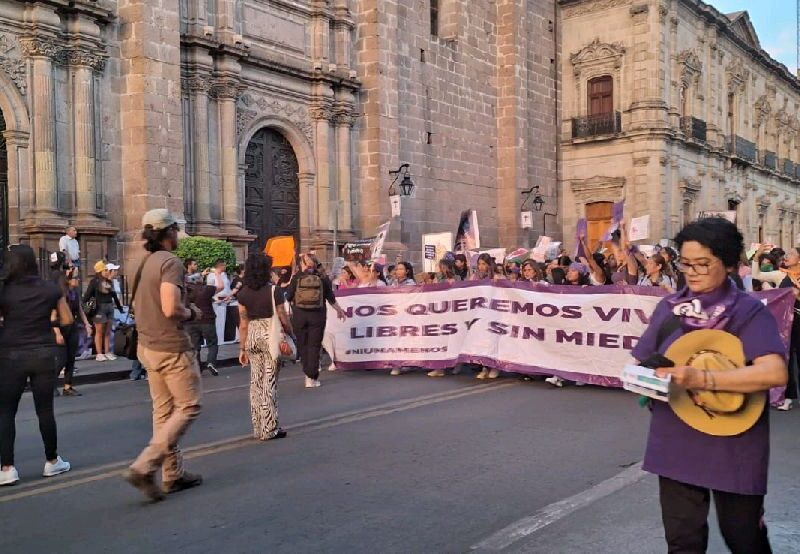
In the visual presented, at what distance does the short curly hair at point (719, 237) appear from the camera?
315 centimetres

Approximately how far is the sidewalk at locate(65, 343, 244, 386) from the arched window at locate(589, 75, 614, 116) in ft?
74.7

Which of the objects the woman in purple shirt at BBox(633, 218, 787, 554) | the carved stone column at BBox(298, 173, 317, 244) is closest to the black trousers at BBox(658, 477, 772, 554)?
the woman in purple shirt at BBox(633, 218, 787, 554)

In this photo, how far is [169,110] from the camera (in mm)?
17859

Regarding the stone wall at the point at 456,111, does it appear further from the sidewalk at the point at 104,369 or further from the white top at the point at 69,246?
the sidewalk at the point at 104,369

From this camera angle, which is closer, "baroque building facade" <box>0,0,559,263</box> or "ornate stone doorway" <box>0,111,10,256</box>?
"ornate stone doorway" <box>0,111,10,256</box>

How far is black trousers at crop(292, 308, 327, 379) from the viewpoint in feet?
35.3

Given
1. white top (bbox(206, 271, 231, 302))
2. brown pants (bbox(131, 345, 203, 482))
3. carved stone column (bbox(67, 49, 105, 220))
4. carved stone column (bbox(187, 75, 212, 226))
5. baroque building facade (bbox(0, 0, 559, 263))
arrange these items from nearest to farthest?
brown pants (bbox(131, 345, 203, 482)), white top (bbox(206, 271, 231, 302)), baroque building facade (bbox(0, 0, 559, 263)), carved stone column (bbox(67, 49, 105, 220)), carved stone column (bbox(187, 75, 212, 226))

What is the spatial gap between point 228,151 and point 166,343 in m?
14.8

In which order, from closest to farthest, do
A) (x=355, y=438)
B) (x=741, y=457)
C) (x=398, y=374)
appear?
(x=741, y=457)
(x=355, y=438)
(x=398, y=374)

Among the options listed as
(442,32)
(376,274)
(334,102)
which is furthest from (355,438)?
(442,32)

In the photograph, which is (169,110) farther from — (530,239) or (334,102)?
(530,239)

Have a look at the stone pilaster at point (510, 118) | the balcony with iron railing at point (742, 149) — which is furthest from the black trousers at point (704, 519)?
the balcony with iron railing at point (742, 149)

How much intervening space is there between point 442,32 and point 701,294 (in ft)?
84.6

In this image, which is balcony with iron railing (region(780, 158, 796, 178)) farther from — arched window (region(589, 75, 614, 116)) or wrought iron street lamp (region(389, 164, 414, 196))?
wrought iron street lamp (region(389, 164, 414, 196))
